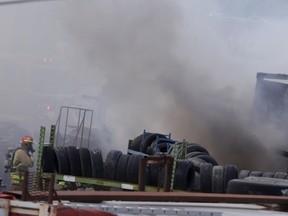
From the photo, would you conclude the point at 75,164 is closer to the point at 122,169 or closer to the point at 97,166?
the point at 97,166

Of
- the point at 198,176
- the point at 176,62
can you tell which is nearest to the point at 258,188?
the point at 198,176

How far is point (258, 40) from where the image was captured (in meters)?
26.3

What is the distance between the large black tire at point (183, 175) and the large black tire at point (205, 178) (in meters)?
0.17

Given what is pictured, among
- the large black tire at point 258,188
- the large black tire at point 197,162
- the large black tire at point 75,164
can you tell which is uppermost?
the large black tire at point 258,188

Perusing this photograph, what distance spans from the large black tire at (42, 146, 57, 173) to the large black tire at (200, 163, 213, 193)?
2.35 m

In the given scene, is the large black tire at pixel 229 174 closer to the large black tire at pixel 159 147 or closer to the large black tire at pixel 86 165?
the large black tire at pixel 86 165

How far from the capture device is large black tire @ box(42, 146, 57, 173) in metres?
14.1

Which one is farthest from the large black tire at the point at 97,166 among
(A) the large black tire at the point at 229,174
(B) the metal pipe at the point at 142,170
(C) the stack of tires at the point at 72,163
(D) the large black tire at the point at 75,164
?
(B) the metal pipe at the point at 142,170

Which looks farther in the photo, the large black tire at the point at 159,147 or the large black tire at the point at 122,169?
the large black tire at the point at 159,147

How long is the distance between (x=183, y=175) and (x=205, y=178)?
0.48 m

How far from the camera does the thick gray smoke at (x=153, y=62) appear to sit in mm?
22719

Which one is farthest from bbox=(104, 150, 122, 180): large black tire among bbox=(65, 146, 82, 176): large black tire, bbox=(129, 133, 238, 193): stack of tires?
bbox=(129, 133, 238, 193): stack of tires

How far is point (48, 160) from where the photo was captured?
14133mm

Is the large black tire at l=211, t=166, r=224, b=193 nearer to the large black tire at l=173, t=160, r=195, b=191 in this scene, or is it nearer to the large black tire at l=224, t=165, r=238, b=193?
the large black tire at l=224, t=165, r=238, b=193
